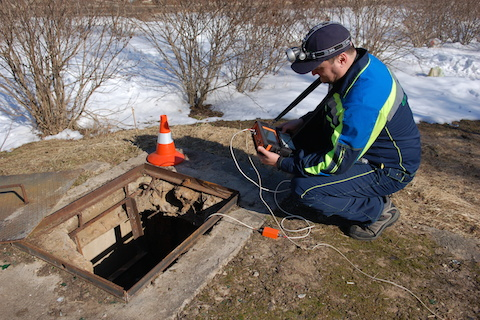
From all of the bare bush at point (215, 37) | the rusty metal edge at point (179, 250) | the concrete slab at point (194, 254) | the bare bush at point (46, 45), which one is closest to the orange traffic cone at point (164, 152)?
the concrete slab at point (194, 254)

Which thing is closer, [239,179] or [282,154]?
[282,154]

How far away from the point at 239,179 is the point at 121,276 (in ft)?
6.74

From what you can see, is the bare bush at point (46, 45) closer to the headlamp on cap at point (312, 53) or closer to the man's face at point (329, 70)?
the headlamp on cap at point (312, 53)

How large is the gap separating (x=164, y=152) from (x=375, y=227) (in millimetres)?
2356

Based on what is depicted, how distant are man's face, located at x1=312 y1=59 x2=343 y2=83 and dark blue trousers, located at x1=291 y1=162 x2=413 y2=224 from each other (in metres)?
0.69

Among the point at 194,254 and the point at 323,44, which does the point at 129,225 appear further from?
the point at 323,44

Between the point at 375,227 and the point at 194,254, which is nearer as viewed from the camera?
the point at 194,254

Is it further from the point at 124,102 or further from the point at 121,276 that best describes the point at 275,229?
the point at 124,102

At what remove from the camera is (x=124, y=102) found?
25.4 feet

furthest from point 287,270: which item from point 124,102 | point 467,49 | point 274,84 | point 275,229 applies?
point 467,49

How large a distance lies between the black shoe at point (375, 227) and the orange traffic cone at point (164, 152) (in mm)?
2087

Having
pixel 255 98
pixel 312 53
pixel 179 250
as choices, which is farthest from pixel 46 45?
pixel 312 53

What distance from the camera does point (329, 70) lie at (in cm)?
276

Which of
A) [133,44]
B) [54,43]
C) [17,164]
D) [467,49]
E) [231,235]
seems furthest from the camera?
[467,49]
